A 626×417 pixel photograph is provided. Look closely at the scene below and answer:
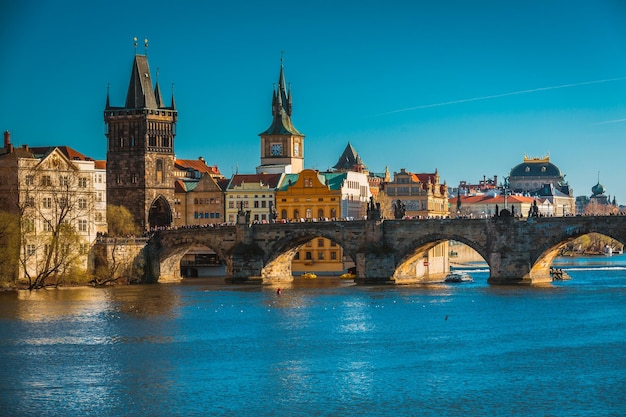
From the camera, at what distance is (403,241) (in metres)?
115

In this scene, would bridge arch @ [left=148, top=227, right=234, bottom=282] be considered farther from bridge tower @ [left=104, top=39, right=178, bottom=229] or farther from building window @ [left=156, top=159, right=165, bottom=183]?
building window @ [left=156, top=159, right=165, bottom=183]

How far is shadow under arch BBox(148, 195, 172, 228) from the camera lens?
139m

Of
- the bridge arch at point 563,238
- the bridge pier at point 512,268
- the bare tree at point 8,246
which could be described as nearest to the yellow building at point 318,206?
the bridge pier at point 512,268

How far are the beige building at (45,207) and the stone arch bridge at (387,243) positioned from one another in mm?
11878

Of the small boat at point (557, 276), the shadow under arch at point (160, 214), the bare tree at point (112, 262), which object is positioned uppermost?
the shadow under arch at point (160, 214)

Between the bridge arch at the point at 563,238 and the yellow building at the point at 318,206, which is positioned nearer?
the bridge arch at the point at 563,238

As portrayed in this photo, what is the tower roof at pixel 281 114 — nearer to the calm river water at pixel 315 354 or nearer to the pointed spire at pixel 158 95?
the pointed spire at pixel 158 95

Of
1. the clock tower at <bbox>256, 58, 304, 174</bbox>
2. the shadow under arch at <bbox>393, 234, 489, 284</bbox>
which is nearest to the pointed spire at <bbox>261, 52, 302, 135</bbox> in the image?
the clock tower at <bbox>256, 58, 304, 174</bbox>

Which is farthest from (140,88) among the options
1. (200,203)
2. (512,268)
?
(512,268)

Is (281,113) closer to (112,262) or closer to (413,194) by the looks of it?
(413,194)

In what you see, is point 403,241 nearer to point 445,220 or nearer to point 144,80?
point 445,220

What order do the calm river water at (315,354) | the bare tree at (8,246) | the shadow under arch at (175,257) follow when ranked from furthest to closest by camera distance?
the shadow under arch at (175,257) → the bare tree at (8,246) → the calm river water at (315,354)

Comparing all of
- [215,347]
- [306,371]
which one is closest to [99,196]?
[215,347]

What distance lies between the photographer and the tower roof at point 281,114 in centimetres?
15862
